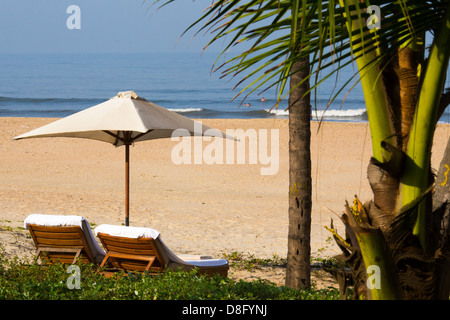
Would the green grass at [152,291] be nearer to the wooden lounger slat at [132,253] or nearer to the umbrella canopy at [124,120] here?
the wooden lounger slat at [132,253]

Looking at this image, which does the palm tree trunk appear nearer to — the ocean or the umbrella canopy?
the umbrella canopy

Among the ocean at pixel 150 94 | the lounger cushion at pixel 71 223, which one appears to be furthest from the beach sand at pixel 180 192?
the ocean at pixel 150 94

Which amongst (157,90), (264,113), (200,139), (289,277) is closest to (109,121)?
(289,277)

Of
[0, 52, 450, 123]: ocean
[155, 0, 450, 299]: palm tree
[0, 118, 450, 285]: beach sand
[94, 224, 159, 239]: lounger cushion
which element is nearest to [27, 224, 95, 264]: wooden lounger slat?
[94, 224, 159, 239]: lounger cushion

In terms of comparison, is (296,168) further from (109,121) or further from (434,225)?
(434,225)

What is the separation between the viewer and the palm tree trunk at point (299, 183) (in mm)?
5359

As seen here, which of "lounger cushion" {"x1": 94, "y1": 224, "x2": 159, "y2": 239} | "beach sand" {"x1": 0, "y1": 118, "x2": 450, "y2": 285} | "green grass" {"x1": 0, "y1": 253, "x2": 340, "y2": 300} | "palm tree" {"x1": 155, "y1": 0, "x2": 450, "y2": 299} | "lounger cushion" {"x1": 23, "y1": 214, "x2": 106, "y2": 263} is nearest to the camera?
"palm tree" {"x1": 155, "y1": 0, "x2": 450, "y2": 299}

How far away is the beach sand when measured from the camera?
908 cm

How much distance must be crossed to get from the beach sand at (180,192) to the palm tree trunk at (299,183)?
9.4 inches

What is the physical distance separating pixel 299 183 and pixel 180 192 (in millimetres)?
8153

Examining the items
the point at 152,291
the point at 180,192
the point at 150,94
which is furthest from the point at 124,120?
the point at 150,94

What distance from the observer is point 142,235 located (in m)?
5.55

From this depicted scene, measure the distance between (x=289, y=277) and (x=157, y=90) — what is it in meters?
55.6

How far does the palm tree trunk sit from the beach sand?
0.24 meters
